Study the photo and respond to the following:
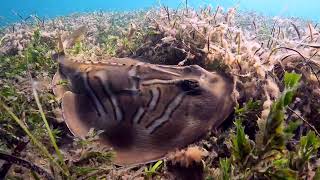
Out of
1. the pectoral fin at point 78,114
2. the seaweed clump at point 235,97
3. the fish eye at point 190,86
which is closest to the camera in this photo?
the seaweed clump at point 235,97

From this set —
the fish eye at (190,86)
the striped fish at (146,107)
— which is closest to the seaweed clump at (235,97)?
the striped fish at (146,107)

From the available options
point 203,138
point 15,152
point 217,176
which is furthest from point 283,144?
point 15,152

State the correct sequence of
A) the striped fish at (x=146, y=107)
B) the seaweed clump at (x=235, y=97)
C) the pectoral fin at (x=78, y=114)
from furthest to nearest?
the pectoral fin at (x=78, y=114)
the striped fish at (x=146, y=107)
the seaweed clump at (x=235, y=97)

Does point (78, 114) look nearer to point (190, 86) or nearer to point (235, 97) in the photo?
point (190, 86)

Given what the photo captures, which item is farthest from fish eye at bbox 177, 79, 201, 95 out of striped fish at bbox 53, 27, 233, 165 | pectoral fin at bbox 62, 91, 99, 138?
pectoral fin at bbox 62, 91, 99, 138

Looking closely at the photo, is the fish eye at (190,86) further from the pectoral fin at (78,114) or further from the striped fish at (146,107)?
the pectoral fin at (78,114)

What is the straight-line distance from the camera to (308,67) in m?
3.53

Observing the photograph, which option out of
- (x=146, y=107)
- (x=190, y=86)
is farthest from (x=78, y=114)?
(x=190, y=86)

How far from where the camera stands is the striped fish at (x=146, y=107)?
294 centimetres

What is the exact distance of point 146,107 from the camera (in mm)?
3168

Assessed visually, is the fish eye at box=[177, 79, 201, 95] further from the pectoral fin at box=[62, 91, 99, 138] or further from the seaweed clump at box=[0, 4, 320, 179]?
the pectoral fin at box=[62, 91, 99, 138]

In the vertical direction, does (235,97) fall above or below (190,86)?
below

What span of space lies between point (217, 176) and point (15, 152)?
1.70m

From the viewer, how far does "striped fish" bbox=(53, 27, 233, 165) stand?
2.94 m
